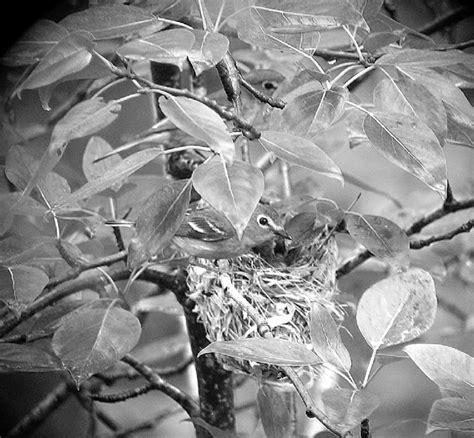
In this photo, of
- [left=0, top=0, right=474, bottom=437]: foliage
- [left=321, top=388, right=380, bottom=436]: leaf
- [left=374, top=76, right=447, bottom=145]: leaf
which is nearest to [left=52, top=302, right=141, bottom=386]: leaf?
[left=0, top=0, right=474, bottom=437]: foliage

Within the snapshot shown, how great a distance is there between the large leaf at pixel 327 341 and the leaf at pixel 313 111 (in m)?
0.17

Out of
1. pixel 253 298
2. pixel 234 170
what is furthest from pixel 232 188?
pixel 253 298

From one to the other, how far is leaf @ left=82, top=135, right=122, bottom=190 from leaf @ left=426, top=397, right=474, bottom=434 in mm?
528

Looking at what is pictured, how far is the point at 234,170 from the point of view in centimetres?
58

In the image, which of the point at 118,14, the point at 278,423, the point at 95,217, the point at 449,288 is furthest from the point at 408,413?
the point at 118,14

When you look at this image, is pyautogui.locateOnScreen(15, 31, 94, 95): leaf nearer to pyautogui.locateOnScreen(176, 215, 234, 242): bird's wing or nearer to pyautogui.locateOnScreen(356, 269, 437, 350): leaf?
pyautogui.locateOnScreen(176, 215, 234, 242): bird's wing

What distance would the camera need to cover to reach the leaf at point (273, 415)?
0.83 m

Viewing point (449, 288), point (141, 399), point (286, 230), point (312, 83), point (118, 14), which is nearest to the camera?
point (118, 14)

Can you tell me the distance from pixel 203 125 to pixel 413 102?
0.96 feet

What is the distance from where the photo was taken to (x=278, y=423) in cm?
84

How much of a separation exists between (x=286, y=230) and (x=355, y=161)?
1081mm

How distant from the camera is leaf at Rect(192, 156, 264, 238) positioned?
1.80 ft

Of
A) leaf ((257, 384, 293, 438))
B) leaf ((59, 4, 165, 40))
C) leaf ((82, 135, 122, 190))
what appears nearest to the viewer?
leaf ((59, 4, 165, 40))

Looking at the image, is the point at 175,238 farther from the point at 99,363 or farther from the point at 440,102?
the point at 440,102
